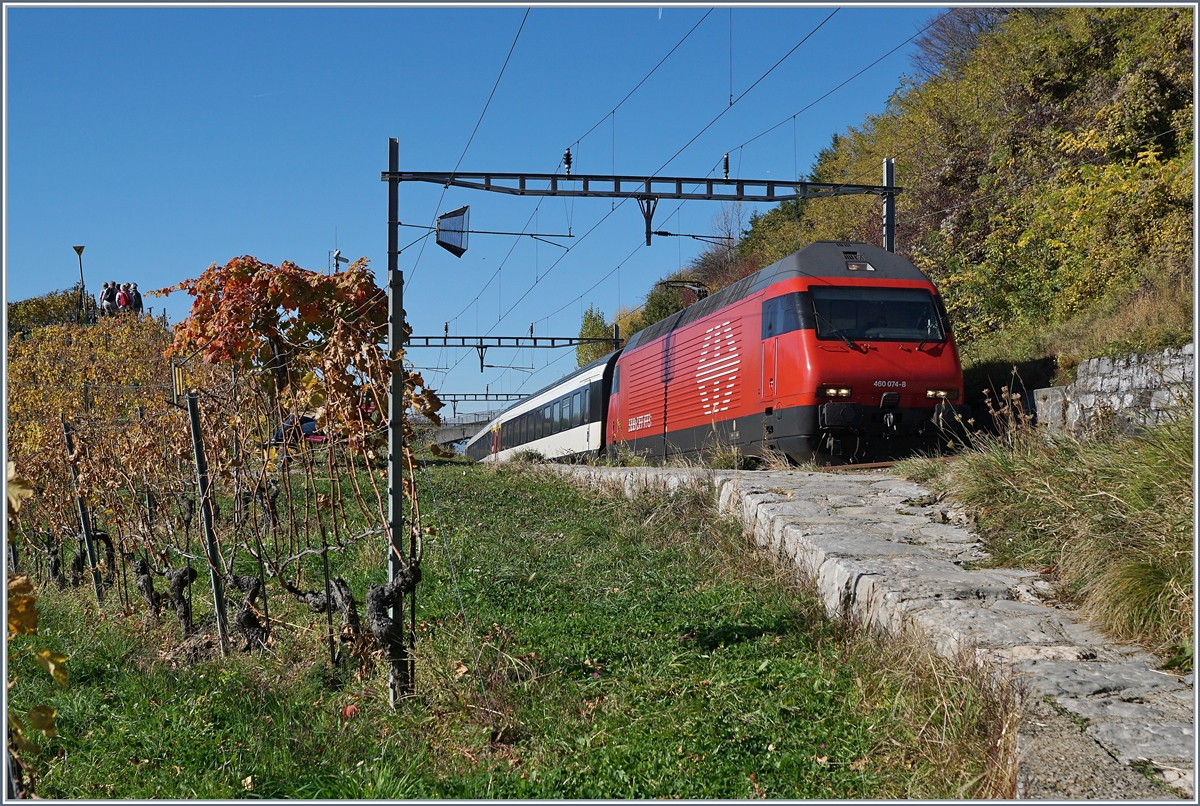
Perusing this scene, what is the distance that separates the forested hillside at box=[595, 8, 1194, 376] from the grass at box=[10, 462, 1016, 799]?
10.3 m

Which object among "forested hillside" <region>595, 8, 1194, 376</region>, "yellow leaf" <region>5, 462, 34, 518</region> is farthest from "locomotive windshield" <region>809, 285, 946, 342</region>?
"yellow leaf" <region>5, 462, 34, 518</region>

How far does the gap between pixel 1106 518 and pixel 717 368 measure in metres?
10.2

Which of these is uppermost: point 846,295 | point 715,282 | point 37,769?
point 715,282

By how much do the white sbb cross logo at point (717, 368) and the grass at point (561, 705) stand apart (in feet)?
25.2

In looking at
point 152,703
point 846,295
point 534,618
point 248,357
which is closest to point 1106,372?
point 846,295

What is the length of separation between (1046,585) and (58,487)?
9175 millimetres

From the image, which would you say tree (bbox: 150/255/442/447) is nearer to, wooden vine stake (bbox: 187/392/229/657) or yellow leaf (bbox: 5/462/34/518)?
wooden vine stake (bbox: 187/392/229/657)

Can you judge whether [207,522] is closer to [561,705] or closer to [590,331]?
[561,705]

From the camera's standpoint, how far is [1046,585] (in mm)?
5410

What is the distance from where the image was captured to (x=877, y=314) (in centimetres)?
1323

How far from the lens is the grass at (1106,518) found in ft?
14.5

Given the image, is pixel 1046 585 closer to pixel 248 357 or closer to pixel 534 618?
pixel 534 618

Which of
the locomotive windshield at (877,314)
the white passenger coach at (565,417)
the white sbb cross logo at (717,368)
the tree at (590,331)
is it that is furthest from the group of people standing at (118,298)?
the tree at (590,331)

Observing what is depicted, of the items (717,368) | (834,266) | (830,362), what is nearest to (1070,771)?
(830,362)
